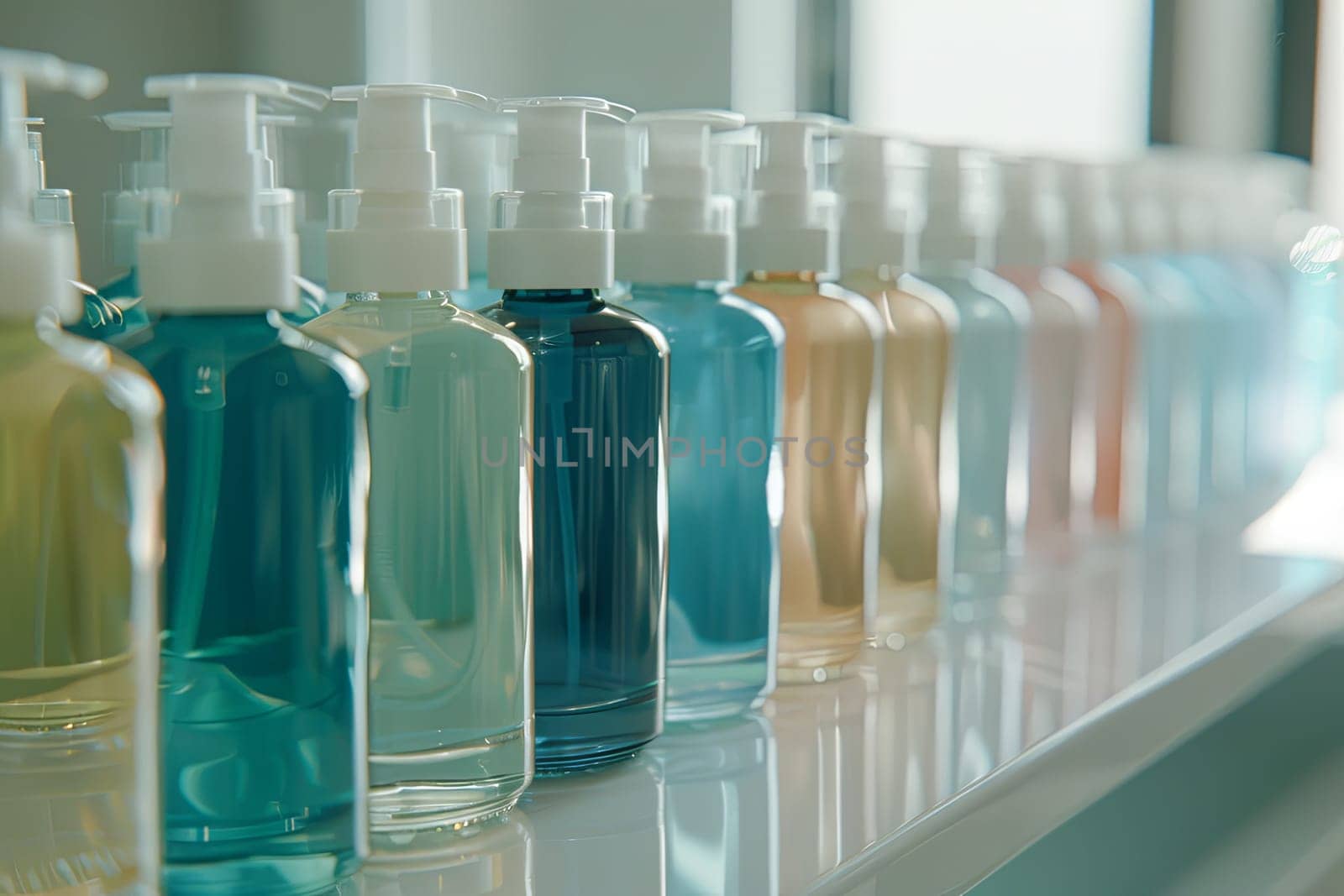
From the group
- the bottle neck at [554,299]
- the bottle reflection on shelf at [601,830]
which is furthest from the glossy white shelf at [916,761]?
the bottle neck at [554,299]

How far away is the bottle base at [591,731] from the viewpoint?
0.40 m

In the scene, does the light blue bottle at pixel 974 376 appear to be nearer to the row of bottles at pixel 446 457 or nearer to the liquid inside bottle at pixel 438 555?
the row of bottles at pixel 446 457

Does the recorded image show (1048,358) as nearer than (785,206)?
No

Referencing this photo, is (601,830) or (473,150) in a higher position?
(473,150)

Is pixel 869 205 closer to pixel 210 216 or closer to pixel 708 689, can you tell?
pixel 708 689

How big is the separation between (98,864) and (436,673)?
0.33 ft

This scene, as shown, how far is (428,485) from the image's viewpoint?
13.9 inches

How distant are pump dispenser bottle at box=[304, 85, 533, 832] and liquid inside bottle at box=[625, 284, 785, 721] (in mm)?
104

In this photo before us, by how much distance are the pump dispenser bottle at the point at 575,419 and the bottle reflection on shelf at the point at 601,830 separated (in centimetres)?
1

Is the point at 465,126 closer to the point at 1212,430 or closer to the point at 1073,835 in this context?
the point at 1073,835

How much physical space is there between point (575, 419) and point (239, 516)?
113mm

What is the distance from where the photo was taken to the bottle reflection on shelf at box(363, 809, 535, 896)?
326 millimetres

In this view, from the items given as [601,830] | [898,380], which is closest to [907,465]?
[898,380]

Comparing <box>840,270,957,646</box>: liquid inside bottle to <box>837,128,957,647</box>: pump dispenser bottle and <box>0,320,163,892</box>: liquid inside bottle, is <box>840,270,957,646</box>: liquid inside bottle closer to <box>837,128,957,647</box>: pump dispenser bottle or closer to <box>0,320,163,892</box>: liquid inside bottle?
<box>837,128,957,647</box>: pump dispenser bottle
